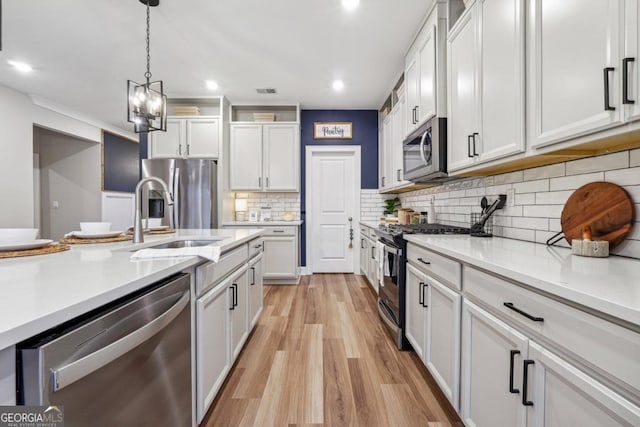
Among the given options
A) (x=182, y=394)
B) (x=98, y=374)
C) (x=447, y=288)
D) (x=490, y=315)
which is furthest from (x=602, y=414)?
(x=182, y=394)

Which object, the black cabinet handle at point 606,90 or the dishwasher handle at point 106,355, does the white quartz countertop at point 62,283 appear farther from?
the black cabinet handle at point 606,90

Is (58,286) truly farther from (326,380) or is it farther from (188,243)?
(326,380)

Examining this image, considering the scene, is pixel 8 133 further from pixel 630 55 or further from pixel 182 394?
pixel 630 55

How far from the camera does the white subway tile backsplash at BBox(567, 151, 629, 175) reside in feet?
4.04

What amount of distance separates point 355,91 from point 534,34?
296cm

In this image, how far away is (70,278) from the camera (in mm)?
830

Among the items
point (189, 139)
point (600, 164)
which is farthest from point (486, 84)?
point (189, 139)

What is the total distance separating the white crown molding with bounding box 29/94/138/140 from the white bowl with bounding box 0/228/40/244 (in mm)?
4663

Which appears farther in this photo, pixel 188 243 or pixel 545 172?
pixel 188 243

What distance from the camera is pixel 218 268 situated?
158cm

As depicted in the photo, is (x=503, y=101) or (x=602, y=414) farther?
(x=503, y=101)

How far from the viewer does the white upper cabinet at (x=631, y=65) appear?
894 millimetres

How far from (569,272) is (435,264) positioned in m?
0.79

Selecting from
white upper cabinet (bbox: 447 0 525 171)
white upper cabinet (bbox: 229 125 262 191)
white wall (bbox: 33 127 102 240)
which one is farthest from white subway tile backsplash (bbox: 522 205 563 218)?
white wall (bbox: 33 127 102 240)
